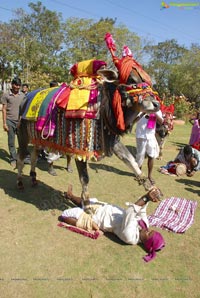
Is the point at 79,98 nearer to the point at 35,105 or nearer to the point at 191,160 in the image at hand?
the point at 35,105

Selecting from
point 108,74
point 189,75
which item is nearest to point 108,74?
point 108,74

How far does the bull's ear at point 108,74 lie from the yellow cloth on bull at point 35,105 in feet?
4.30

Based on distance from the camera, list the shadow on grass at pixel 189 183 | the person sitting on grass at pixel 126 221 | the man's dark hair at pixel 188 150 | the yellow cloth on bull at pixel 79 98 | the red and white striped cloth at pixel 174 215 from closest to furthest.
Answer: the person sitting on grass at pixel 126 221, the yellow cloth on bull at pixel 79 98, the red and white striped cloth at pixel 174 215, the shadow on grass at pixel 189 183, the man's dark hair at pixel 188 150

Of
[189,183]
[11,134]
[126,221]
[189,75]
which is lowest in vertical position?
[189,183]

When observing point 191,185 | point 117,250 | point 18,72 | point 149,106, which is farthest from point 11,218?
point 18,72

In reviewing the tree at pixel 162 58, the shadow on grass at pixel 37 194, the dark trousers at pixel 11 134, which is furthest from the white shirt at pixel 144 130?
the tree at pixel 162 58

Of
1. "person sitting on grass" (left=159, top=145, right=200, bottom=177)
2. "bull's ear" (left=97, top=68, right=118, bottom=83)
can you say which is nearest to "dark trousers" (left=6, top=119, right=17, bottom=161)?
"person sitting on grass" (left=159, top=145, right=200, bottom=177)

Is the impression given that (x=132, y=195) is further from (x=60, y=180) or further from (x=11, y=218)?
(x=11, y=218)

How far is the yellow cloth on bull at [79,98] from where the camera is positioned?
3.85 m

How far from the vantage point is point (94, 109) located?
12.7ft

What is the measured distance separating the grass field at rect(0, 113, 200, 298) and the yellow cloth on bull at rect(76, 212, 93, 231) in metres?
0.15

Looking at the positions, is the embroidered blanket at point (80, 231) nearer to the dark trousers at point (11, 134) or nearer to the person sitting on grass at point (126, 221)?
the person sitting on grass at point (126, 221)

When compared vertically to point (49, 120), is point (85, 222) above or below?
below

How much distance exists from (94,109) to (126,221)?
1.52 meters
